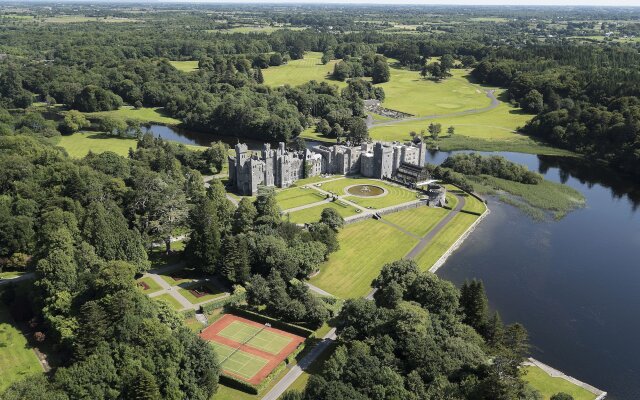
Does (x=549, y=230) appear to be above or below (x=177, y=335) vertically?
below

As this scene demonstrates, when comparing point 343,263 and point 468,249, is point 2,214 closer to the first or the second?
point 343,263

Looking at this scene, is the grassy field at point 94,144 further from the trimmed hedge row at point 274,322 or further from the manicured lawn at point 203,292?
the trimmed hedge row at point 274,322

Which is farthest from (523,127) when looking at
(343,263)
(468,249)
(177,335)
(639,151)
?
(177,335)

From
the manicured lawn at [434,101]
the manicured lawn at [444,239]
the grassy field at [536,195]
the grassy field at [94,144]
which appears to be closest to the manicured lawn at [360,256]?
the manicured lawn at [444,239]

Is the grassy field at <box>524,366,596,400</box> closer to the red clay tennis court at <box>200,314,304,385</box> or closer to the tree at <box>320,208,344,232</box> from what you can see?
the red clay tennis court at <box>200,314,304,385</box>

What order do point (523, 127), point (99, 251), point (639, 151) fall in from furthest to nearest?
point (523, 127) < point (639, 151) < point (99, 251)

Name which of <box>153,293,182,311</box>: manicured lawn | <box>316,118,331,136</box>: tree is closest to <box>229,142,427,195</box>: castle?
<box>316,118,331,136</box>: tree

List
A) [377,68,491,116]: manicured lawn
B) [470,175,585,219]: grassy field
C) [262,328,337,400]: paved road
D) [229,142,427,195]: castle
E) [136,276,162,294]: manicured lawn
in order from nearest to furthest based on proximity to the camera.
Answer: [262,328,337,400]: paved road < [136,276,162,294]: manicured lawn < [470,175,585,219]: grassy field < [229,142,427,195]: castle < [377,68,491,116]: manicured lawn

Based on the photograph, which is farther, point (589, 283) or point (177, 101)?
point (177, 101)
